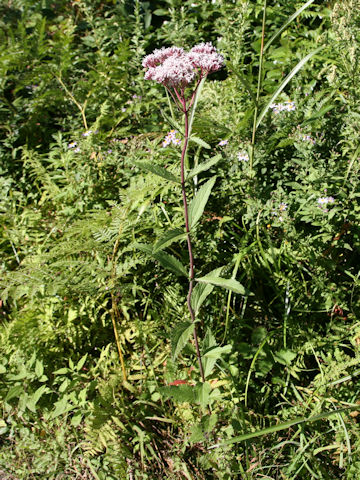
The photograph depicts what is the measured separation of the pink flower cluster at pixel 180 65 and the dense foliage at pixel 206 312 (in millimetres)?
134

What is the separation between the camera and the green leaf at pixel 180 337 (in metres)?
1.34

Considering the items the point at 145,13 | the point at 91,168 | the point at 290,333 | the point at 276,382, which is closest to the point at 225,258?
the point at 290,333

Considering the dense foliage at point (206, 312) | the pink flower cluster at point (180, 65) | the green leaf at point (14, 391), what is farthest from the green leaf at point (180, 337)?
the green leaf at point (14, 391)

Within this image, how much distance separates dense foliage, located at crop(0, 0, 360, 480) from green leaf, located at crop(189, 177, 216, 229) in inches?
1.9

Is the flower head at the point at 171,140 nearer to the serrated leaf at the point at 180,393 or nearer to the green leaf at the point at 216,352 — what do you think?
the green leaf at the point at 216,352

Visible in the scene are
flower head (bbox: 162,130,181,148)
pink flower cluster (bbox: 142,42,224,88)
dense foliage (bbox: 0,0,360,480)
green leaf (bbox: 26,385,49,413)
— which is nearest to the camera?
pink flower cluster (bbox: 142,42,224,88)

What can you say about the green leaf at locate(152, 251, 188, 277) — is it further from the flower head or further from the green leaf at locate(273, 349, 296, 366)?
the flower head

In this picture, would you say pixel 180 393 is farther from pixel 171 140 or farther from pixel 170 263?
pixel 171 140

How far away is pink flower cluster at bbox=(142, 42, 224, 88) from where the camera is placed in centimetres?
128

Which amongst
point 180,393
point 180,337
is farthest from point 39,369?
point 180,337

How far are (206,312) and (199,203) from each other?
781mm

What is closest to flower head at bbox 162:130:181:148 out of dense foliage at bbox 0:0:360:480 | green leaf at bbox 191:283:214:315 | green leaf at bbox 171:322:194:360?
dense foliage at bbox 0:0:360:480

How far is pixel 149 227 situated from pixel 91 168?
0.70 m

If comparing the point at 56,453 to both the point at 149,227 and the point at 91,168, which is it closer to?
the point at 149,227
